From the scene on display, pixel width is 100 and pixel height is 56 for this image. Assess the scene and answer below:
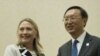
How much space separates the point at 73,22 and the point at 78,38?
197 millimetres

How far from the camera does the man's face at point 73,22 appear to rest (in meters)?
2.89

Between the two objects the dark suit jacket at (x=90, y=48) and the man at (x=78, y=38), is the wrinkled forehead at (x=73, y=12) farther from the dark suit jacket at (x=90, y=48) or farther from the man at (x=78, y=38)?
the dark suit jacket at (x=90, y=48)

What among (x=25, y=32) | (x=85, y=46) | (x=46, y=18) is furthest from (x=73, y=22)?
(x=46, y=18)

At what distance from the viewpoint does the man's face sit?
289 cm

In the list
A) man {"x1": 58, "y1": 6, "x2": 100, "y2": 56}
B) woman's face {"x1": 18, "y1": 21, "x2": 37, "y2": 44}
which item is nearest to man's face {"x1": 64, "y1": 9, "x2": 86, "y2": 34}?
man {"x1": 58, "y1": 6, "x2": 100, "y2": 56}

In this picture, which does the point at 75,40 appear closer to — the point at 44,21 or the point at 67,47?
the point at 67,47

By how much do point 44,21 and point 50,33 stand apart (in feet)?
0.78

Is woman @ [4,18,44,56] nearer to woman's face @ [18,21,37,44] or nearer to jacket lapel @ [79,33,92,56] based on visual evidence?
woman's face @ [18,21,37,44]

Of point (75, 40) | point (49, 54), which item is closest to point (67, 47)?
point (75, 40)

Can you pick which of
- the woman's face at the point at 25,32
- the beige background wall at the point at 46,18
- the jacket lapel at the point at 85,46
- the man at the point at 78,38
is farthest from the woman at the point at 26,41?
the beige background wall at the point at 46,18

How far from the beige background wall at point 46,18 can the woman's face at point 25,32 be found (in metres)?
1.66

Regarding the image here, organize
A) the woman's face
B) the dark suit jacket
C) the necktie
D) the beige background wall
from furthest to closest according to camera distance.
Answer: the beige background wall, the woman's face, the necktie, the dark suit jacket

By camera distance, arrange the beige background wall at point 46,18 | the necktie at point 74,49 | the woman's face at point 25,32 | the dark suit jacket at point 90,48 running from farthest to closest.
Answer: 1. the beige background wall at point 46,18
2. the woman's face at point 25,32
3. the necktie at point 74,49
4. the dark suit jacket at point 90,48

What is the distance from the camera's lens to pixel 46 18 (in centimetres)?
474
